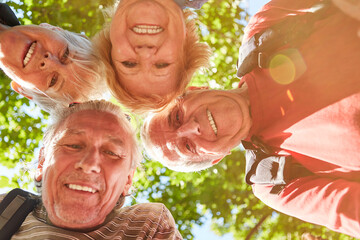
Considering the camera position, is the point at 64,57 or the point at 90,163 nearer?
the point at 90,163

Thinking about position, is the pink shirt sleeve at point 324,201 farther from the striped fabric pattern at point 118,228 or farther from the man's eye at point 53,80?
the man's eye at point 53,80

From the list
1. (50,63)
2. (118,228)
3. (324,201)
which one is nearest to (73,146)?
(118,228)

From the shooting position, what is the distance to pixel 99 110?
356 cm

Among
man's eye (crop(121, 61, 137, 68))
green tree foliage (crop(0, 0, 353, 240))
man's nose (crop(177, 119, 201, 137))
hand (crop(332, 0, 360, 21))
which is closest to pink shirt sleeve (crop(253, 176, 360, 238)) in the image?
man's nose (crop(177, 119, 201, 137))

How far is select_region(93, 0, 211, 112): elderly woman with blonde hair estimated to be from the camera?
2.95 meters

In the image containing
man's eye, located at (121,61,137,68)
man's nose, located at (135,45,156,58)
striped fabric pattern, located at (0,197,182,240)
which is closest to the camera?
striped fabric pattern, located at (0,197,182,240)

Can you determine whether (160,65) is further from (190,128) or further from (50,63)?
(50,63)

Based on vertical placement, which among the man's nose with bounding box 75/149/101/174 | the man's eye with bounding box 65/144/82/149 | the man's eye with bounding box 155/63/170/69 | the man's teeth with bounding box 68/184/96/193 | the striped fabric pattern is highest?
the man's eye with bounding box 155/63/170/69

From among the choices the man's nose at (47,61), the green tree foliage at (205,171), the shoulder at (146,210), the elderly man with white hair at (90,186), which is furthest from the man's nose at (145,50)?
the green tree foliage at (205,171)

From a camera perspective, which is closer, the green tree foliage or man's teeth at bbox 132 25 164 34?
man's teeth at bbox 132 25 164 34

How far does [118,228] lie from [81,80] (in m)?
1.60

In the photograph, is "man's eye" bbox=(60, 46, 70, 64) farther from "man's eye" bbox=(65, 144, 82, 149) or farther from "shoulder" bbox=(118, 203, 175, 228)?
"shoulder" bbox=(118, 203, 175, 228)

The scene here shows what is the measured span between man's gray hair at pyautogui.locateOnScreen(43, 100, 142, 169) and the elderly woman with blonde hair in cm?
17

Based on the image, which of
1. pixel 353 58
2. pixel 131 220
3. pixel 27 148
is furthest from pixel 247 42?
pixel 27 148
